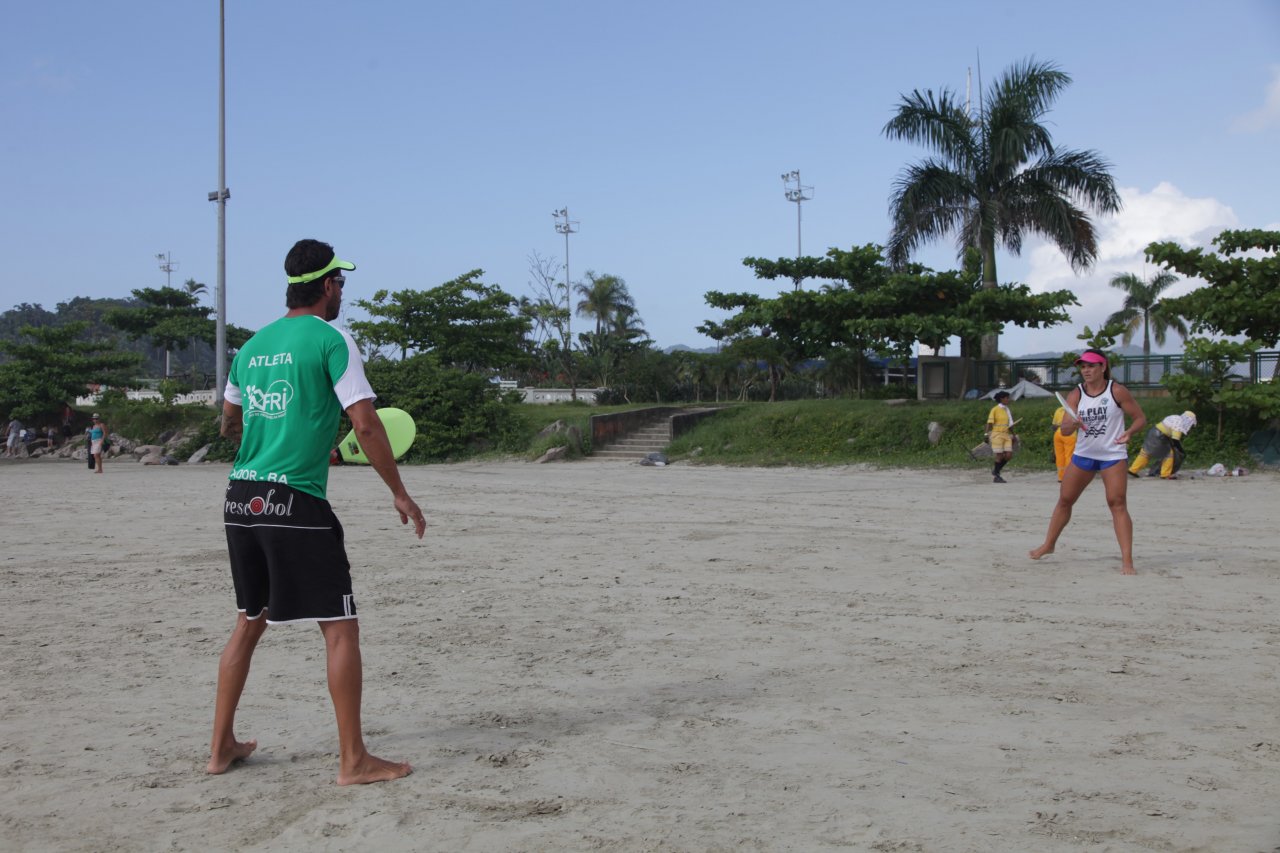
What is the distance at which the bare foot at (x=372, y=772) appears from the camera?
3.64 meters

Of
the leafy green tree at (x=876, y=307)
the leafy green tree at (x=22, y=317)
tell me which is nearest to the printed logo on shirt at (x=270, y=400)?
the leafy green tree at (x=876, y=307)

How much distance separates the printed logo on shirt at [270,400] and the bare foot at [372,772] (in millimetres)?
1280

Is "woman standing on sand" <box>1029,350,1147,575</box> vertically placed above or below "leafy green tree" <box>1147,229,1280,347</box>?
below

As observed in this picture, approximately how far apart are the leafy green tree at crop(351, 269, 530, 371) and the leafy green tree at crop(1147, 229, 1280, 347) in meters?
20.7

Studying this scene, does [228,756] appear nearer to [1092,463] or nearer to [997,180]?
[1092,463]

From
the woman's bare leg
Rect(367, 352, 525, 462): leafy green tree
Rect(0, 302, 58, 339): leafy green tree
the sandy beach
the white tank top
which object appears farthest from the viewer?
Rect(0, 302, 58, 339): leafy green tree

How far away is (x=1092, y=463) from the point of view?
8156 millimetres

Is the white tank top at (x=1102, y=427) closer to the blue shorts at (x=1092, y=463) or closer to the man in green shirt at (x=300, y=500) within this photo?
the blue shorts at (x=1092, y=463)

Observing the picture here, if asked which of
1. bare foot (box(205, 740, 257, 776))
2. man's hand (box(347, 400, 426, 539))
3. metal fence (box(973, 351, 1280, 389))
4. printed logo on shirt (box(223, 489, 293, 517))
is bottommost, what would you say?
bare foot (box(205, 740, 257, 776))

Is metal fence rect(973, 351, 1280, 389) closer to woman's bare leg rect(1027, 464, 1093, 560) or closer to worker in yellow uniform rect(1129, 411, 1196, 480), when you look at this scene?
worker in yellow uniform rect(1129, 411, 1196, 480)

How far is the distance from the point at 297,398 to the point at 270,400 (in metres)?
0.12

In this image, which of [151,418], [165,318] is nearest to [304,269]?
[151,418]

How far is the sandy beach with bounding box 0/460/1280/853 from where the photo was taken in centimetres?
333

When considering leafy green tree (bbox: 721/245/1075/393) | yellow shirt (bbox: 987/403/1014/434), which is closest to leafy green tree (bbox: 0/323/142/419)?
leafy green tree (bbox: 721/245/1075/393)
